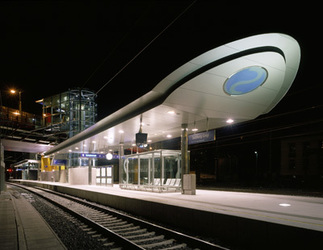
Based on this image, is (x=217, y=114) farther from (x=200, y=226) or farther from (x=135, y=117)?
(x=200, y=226)

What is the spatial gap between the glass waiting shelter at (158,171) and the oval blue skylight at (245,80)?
5591 millimetres

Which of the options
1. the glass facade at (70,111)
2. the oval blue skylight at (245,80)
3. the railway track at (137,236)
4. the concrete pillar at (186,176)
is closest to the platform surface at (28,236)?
the railway track at (137,236)

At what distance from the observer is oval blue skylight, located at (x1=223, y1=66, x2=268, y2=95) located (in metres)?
8.35

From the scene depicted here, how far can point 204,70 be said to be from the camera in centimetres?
762

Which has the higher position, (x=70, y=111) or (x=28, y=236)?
(x=70, y=111)

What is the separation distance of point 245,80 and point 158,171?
7.43 m

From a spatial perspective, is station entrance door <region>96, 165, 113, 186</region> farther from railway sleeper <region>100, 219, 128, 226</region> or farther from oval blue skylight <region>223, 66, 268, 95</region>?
oval blue skylight <region>223, 66, 268, 95</region>

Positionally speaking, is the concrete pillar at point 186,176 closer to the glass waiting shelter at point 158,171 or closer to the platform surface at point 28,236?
the glass waiting shelter at point 158,171

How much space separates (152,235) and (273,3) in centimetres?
621

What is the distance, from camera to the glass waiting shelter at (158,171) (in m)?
13.9

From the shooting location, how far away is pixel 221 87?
8.95 m

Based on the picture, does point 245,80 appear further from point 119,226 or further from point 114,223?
point 114,223

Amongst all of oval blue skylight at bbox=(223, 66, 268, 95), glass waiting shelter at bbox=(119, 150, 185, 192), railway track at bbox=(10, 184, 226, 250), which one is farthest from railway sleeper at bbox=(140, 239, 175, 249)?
glass waiting shelter at bbox=(119, 150, 185, 192)

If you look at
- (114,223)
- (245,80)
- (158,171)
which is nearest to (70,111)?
(158,171)
